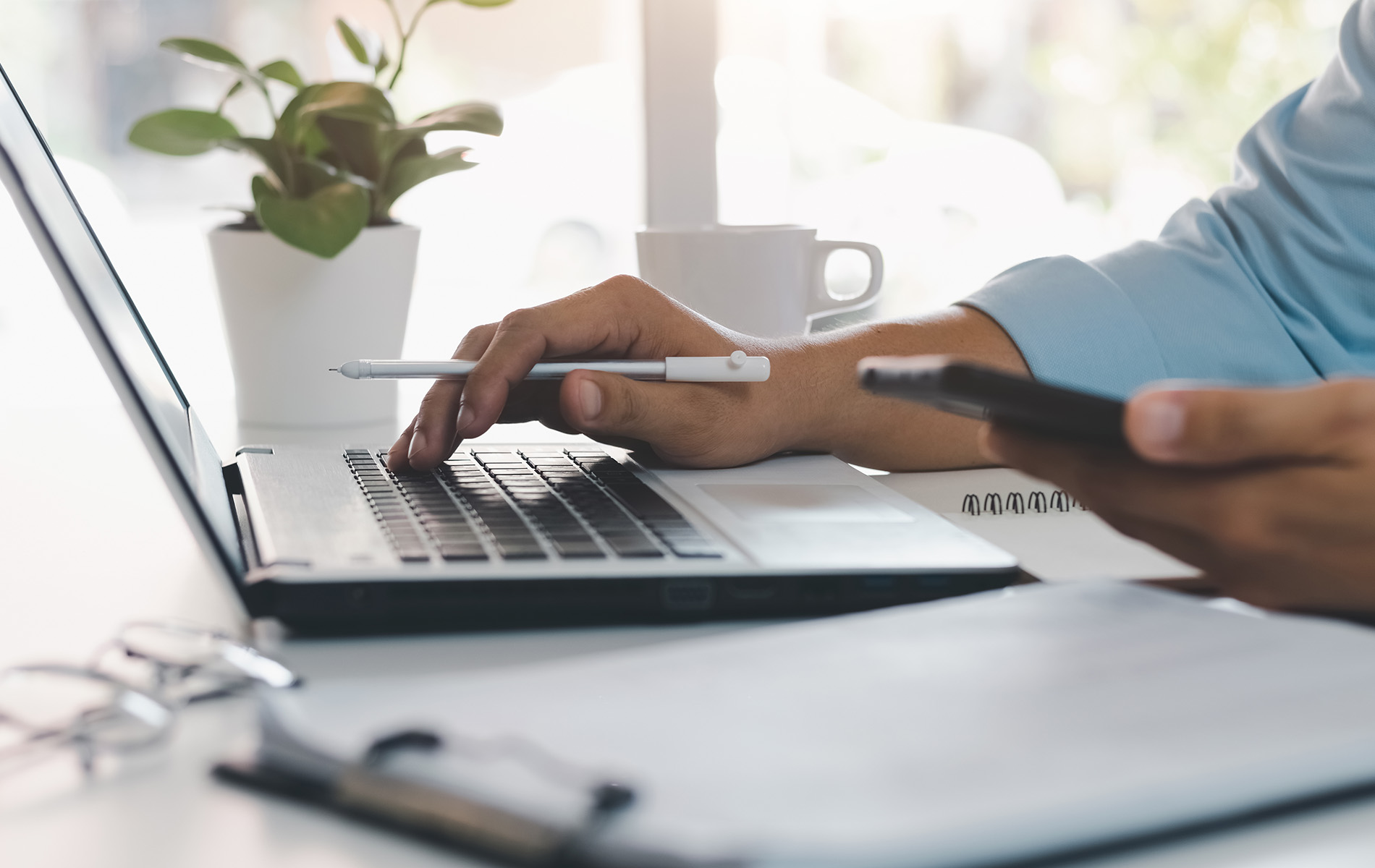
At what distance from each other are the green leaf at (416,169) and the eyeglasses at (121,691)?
0.65m

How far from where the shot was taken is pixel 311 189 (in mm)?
1012

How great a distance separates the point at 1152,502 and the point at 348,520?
0.31m

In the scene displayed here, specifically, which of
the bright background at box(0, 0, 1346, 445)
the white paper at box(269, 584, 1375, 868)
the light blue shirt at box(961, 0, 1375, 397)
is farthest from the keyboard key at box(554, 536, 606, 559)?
the bright background at box(0, 0, 1346, 445)

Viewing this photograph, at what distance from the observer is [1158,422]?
1.21ft

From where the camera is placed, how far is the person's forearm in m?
0.77

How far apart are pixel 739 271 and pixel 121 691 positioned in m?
0.71

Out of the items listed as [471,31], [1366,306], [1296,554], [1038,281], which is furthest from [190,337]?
[1296,554]

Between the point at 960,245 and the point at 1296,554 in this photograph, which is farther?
the point at 960,245

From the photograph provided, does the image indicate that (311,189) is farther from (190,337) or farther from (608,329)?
(190,337)

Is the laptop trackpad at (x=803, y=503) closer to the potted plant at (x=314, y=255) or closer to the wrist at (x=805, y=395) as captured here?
the wrist at (x=805, y=395)

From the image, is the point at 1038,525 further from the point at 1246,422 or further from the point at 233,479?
the point at 233,479

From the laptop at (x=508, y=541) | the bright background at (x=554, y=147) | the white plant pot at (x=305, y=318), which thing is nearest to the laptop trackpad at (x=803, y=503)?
the laptop at (x=508, y=541)

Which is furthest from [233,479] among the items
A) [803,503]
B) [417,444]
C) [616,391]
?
[803,503]

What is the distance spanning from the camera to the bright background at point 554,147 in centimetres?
155
